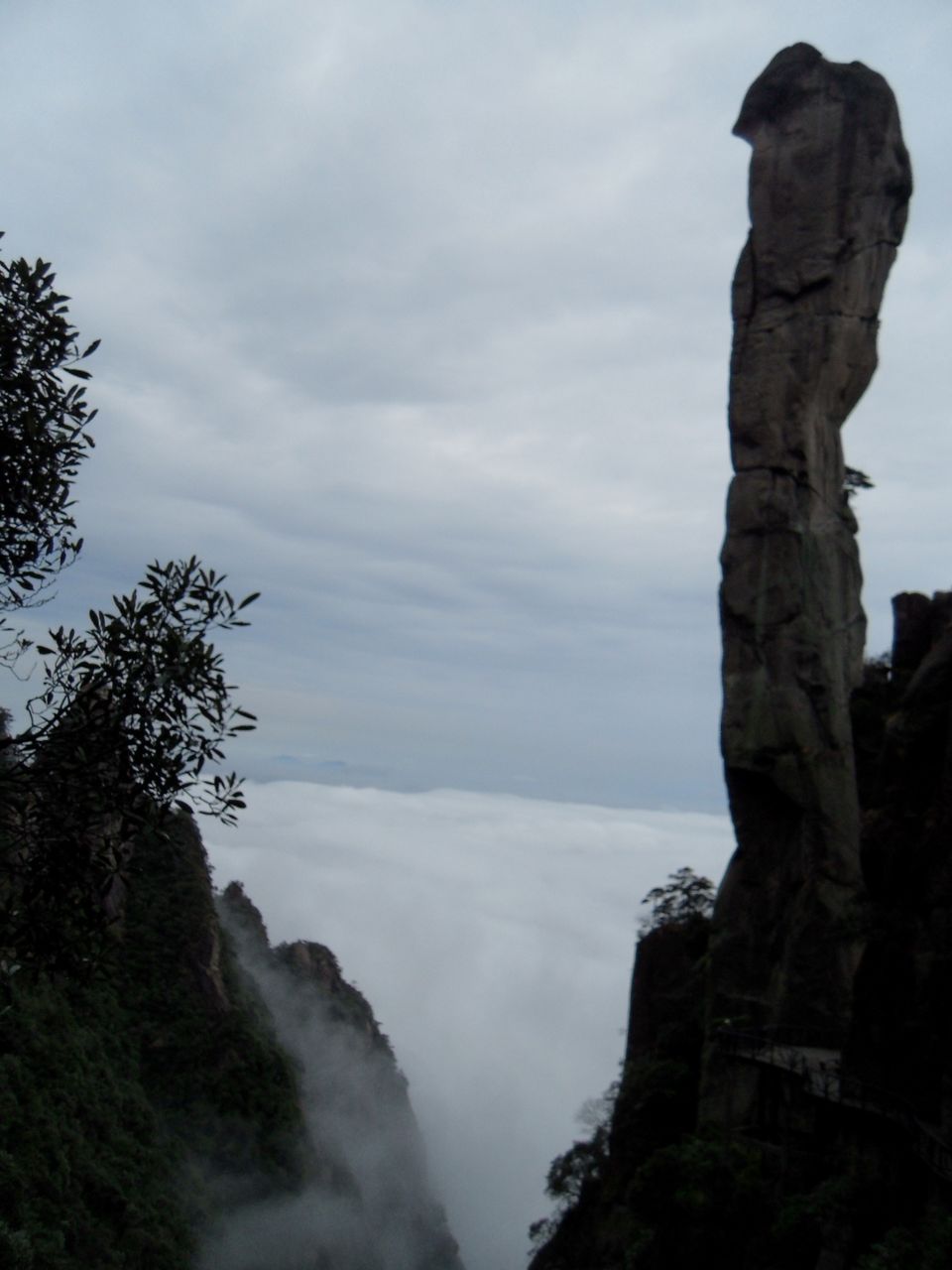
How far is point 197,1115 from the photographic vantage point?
3716 centimetres

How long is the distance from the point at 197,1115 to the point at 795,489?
25909 mm

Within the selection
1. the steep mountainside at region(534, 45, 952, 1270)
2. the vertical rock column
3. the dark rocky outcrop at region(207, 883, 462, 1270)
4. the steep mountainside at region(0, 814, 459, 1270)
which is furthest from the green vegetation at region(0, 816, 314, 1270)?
the vertical rock column

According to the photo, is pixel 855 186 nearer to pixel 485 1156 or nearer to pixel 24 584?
pixel 24 584

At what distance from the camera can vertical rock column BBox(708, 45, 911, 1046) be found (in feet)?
95.9

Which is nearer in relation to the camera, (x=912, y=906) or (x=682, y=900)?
(x=912, y=906)

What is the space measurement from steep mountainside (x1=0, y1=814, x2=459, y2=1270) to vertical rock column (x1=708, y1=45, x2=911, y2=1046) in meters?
15.1

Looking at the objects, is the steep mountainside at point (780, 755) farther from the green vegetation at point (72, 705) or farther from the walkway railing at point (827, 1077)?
the green vegetation at point (72, 705)

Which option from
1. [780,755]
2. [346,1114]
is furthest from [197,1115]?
[780,755]

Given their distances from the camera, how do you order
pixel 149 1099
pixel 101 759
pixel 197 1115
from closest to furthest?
pixel 101 759, pixel 149 1099, pixel 197 1115

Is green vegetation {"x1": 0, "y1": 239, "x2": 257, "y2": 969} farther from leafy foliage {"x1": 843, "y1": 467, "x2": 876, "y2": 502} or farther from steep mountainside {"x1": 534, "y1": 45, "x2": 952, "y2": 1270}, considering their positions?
leafy foliage {"x1": 843, "y1": 467, "x2": 876, "y2": 502}

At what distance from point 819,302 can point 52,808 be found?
2802cm

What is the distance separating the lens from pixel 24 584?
7625 millimetres

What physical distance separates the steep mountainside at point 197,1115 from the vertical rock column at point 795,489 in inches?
593

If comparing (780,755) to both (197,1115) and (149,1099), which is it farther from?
(149,1099)
